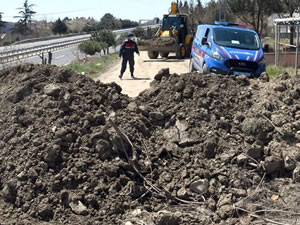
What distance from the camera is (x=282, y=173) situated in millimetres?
6379

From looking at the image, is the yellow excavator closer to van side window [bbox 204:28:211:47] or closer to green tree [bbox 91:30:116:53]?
van side window [bbox 204:28:211:47]

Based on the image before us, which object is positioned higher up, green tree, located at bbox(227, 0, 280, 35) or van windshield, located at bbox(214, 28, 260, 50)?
green tree, located at bbox(227, 0, 280, 35)

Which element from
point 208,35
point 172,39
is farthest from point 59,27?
point 208,35

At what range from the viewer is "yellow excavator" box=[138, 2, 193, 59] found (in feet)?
81.1

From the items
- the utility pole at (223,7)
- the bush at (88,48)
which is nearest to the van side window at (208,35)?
the utility pole at (223,7)

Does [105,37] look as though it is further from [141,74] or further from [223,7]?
[141,74]

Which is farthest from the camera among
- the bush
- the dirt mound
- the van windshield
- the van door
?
the bush

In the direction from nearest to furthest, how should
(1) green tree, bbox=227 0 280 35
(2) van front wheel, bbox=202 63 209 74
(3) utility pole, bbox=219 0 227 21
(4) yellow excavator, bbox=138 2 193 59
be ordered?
(2) van front wheel, bbox=202 63 209 74 → (4) yellow excavator, bbox=138 2 193 59 → (3) utility pole, bbox=219 0 227 21 → (1) green tree, bbox=227 0 280 35

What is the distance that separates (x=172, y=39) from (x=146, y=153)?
60.4 feet

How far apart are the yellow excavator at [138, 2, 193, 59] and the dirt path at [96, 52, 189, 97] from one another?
626 mm

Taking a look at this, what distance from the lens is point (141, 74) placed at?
64.0 ft

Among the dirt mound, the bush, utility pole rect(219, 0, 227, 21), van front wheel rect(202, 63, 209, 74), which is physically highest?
utility pole rect(219, 0, 227, 21)

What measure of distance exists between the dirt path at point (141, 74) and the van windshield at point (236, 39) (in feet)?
9.95

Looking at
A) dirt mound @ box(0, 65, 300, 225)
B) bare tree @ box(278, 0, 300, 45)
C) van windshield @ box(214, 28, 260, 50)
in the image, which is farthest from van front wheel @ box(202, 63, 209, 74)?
bare tree @ box(278, 0, 300, 45)
